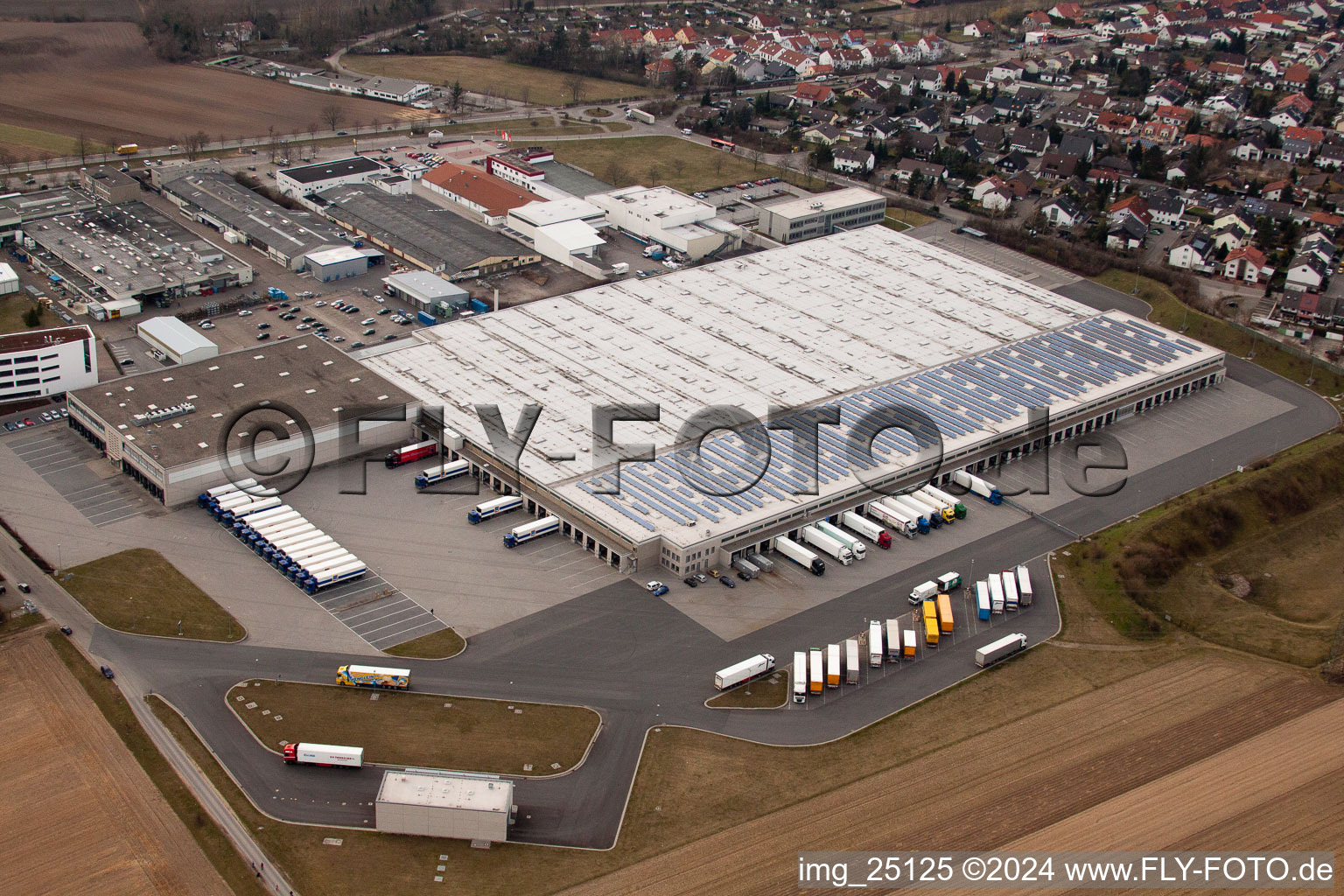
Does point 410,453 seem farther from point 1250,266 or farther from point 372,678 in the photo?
point 1250,266

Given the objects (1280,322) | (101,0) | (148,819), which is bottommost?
(148,819)

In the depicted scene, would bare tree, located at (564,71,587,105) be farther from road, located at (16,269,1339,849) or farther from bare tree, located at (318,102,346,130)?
road, located at (16,269,1339,849)

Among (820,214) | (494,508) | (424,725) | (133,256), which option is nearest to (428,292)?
(133,256)

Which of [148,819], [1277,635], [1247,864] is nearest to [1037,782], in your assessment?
[1247,864]

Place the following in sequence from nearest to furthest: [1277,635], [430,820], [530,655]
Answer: [430,820], [530,655], [1277,635]

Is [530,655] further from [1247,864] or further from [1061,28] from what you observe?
[1061,28]

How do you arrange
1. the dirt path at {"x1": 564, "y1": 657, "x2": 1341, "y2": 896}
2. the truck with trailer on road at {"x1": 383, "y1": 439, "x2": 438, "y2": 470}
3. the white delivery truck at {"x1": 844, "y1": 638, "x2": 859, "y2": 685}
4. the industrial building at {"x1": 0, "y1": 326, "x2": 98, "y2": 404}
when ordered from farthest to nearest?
1. the industrial building at {"x1": 0, "y1": 326, "x2": 98, "y2": 404}
2. the truck with trailer on road at {"x1": 383, "y1": 439, "x2": 438, "y2": 470}
3. the white delivery truck at {"x1": 844, "y1": 638, "x2": 859, "y2": 685}
4. the dirt path at {"x1": 564, "y1": 657, "x2": 1341, "y2": 896}

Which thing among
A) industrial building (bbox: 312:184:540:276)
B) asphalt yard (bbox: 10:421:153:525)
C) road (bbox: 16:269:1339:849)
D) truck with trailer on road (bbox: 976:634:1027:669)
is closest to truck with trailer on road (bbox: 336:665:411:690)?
road (bbox: 16:269:1339:849)
